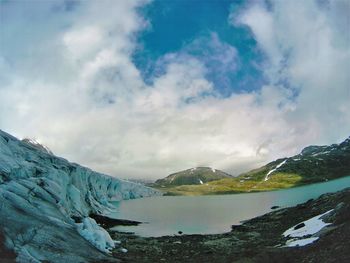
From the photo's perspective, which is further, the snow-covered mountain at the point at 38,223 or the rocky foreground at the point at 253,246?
the snow-covered mountain at the point at 38,223

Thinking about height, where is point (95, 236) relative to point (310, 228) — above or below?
above

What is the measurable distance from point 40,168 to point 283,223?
1825 inches

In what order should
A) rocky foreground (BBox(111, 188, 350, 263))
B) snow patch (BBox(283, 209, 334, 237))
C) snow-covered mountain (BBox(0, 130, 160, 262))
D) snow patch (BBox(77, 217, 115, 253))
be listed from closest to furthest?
rocky foreground (BBox(111, 188, 350, 263)) < snow-covered mountain (BBox(0, 130, 160, 262)) < snow patch (BBox(283, 209, 334, 237)) < snow patch (BBox(77, 217, 115, 253))

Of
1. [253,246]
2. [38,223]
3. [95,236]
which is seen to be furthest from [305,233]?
[38,223]

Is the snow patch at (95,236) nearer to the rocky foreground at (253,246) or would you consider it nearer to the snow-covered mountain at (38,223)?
the snow-covered mountain at (38,223)

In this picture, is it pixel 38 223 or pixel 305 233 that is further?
pixel 305 233

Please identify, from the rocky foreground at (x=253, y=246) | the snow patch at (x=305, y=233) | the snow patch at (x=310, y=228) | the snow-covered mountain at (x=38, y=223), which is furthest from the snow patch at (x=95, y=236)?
the snow patch at (x=310, y=228)

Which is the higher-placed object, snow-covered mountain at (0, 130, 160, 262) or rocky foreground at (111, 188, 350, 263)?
snow-covered mountain at (0, 130, 160, 262)

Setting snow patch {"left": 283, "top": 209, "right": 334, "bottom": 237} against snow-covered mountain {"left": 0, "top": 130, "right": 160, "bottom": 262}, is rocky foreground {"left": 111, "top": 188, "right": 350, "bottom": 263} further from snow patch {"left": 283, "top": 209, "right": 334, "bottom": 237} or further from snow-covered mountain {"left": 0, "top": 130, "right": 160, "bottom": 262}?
snow-covered mountain {"left": 0, "top": 130, "right": 160, "bottom": 262}

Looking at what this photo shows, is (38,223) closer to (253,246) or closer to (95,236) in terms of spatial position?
(95,236)

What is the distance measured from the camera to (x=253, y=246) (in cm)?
5066

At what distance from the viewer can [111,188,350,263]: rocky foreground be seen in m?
34.2

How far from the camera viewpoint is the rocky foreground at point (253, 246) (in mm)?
34156

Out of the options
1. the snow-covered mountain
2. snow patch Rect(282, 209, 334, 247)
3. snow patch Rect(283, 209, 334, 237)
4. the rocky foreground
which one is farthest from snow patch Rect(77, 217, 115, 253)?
snow patch Rect(283, 209, 334, 237)
